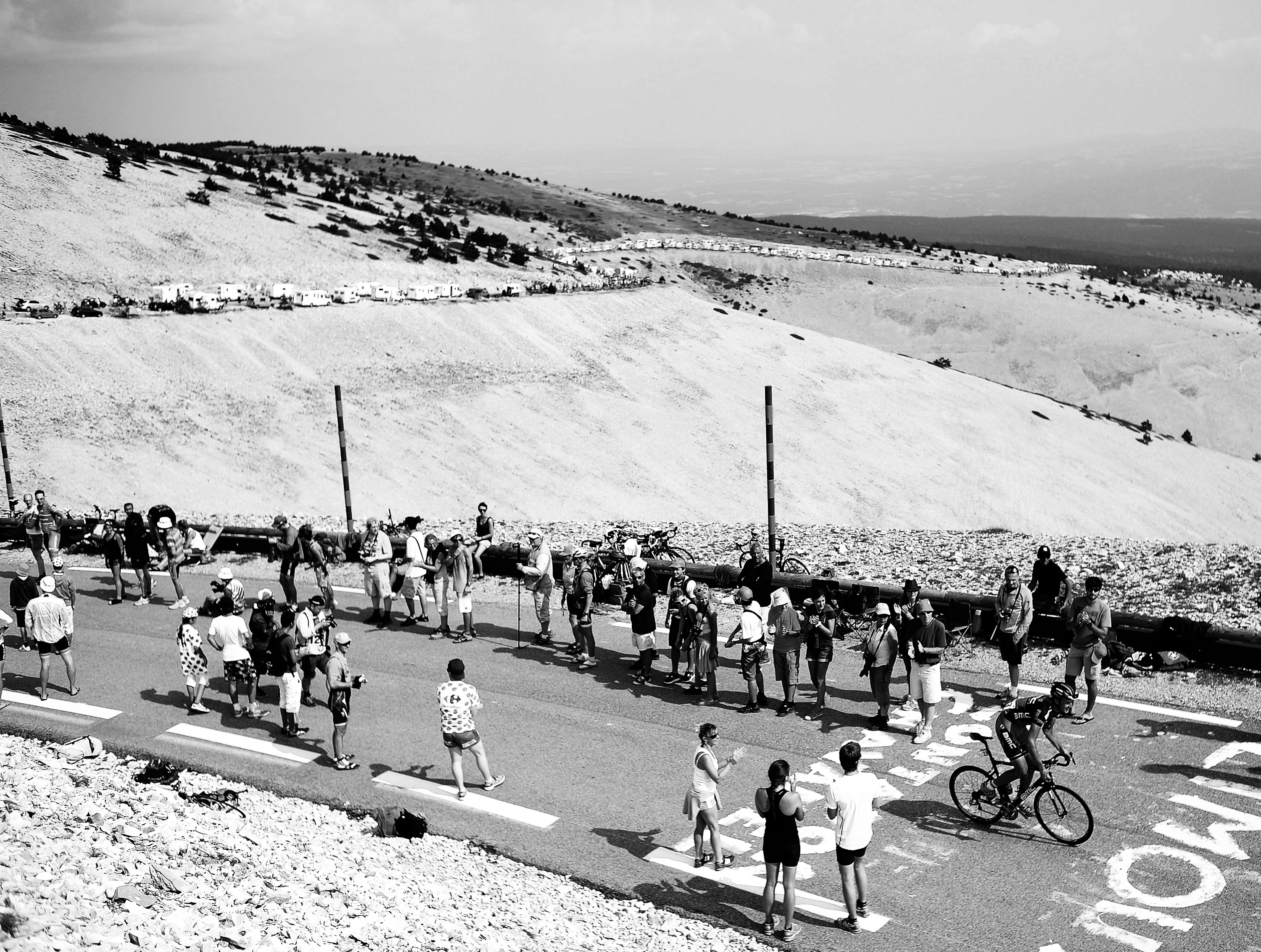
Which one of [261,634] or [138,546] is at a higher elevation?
[138,546]

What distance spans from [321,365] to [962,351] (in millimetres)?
49859

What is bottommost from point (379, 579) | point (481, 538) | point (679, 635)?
point (679, 635)

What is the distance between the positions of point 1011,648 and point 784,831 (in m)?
5.92

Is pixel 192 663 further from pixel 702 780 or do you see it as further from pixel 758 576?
pixel 758 576

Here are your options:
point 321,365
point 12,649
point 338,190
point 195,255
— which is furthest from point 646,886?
point 338,190

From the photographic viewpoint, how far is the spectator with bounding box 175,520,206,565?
2330 centimetres


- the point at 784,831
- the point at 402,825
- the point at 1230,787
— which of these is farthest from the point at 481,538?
the point at 1230,787

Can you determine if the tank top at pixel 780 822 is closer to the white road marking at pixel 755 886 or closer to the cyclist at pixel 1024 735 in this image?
the white road marking at pixel 755 886

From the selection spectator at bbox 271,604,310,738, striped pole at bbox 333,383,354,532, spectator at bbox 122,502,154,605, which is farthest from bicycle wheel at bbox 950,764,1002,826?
striped pole at bbox 333,383,354,532

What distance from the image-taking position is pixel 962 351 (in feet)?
260

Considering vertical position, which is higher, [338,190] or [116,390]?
[338,190]

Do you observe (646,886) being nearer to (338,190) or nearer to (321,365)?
(321,365)

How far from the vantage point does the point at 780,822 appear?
33.5ft

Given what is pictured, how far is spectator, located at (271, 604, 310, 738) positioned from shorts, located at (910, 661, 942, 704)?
7.47 meters
